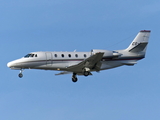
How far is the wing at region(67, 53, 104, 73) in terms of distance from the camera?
37.4 m

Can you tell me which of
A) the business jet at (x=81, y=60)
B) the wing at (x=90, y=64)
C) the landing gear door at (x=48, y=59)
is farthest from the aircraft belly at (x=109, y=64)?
the landing gear door at (x=48, y=59)

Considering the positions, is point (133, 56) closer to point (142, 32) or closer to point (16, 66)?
point (142, 32)

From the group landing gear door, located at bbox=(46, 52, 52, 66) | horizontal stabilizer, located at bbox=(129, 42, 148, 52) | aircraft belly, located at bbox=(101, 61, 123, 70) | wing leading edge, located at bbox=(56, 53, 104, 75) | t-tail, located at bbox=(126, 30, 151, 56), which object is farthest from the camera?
t-tail, located at bbox=(126, 30, 151, 56)

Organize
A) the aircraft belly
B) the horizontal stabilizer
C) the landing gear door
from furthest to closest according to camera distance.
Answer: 1. the horizontal stabilizer
2. the aircraft belly
3. the landing gear door

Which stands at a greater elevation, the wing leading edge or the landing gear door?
the landing gear door

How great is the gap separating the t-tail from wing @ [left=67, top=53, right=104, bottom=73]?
4.85 meters

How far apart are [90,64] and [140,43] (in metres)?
6.36

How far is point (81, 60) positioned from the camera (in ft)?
129

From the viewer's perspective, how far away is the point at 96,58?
37.5 metres

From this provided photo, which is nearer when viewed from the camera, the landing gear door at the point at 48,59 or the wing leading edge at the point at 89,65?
the wing leading edge at the point at 89,65

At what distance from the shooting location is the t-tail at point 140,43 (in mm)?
40750

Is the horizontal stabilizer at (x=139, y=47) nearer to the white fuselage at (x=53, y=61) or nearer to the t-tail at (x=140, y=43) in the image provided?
the t-tail at (x=140, y=43)

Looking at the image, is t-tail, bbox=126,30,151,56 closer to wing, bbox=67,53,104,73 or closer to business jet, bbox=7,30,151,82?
business jet, bbox=7,30,151,82

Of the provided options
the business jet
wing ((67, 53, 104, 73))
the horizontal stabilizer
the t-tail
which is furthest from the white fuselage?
the t-tail
